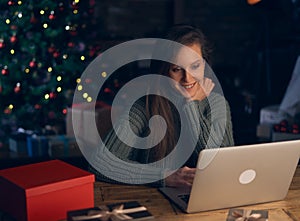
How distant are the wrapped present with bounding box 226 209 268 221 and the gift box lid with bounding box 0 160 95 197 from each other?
0.47 metres

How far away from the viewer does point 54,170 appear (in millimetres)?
1865

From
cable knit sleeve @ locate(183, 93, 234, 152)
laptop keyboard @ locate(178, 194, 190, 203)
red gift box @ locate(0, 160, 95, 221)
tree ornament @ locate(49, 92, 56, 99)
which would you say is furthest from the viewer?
tree ornament @ locate(49, 92, 56, 99)

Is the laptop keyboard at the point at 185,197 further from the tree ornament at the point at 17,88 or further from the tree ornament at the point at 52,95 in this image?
the tree ornament at the point at 17,88

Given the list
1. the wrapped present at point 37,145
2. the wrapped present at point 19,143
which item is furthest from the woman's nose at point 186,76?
the wrapped present at point 19,143

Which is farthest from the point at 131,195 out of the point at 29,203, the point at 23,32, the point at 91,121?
the point at 23,32

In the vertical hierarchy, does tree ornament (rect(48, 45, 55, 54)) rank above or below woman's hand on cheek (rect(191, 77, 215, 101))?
below

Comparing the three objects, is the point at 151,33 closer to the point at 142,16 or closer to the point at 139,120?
the point at 142,16

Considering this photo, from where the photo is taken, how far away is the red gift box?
1.71 metres

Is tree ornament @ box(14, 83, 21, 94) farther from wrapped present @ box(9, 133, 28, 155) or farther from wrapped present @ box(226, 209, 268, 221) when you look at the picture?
wrapped present @ box(226, 209, 268, 221)

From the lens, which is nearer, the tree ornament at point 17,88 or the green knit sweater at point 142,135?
the green knit sweater at point 142,135

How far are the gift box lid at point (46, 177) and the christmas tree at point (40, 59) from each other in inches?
103


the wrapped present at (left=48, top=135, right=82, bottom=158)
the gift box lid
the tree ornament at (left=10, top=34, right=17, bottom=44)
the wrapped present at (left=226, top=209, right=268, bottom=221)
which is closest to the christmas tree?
the tree ornament at (left=10, top=34, right=17, bottom=44)

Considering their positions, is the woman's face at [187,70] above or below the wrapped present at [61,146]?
above

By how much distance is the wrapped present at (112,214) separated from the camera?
157cm
